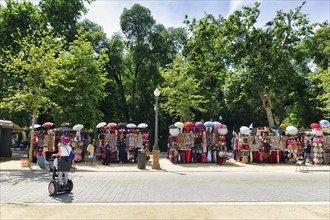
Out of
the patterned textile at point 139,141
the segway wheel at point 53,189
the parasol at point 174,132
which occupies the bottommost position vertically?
the segway wheel at point 53,189

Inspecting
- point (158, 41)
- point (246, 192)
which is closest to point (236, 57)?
point (158, 41)

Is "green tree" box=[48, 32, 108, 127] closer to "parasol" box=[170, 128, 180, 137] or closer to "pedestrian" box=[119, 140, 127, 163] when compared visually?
"pedestrian" box=[119, 140, 127, 163]

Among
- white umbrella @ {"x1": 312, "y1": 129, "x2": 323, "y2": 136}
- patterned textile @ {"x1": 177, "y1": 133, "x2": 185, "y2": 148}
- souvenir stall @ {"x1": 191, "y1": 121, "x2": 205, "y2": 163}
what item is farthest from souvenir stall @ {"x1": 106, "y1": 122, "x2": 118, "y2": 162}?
white umbrella @ {"x1": 312, "y1": 129, "x2": 323, "y2": 136}

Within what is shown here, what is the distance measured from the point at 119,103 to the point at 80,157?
1975 centimetres

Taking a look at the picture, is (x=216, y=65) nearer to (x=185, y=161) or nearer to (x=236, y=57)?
(x=236, y=57)

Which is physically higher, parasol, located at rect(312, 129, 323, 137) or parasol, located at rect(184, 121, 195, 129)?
parasol, located at rect(184, 121, 195, 129)

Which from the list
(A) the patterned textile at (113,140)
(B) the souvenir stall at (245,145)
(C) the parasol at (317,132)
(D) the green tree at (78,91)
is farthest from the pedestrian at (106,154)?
(C) the parasol at (317,132)

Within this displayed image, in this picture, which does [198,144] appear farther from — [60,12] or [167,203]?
[60,12]

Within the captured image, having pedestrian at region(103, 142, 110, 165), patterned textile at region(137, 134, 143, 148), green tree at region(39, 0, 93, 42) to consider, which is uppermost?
green tree at region(39, 0, 93, 42)

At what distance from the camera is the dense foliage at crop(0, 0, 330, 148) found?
1061 inches

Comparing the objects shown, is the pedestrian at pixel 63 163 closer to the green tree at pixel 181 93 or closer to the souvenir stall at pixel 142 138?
the souvenir stall at pixel 142 138

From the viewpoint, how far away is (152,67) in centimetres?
4403

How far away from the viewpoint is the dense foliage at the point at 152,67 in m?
27.0

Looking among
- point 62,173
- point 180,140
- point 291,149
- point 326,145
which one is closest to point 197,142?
point 180,140
